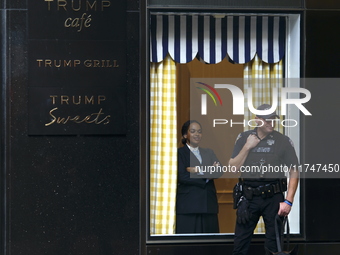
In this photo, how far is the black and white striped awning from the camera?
29.7 ft

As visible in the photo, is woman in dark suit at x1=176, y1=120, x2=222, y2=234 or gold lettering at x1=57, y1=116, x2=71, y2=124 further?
woman in dark suit at x1=176, y1=120, x2=222, y2=234

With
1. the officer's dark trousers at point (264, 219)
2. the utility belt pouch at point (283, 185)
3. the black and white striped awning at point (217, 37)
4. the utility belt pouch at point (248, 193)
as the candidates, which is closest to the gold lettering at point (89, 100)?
the black and white striped awning at point (217, 37)

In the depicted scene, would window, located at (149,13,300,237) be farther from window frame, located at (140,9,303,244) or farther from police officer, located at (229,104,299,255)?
police officer, located at (229,104,299,255)

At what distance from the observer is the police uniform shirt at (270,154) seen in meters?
8.50

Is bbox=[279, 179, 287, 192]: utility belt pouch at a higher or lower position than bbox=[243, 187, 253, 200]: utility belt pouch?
higher

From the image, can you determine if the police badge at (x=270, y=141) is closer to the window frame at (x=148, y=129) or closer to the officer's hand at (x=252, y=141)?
the officer's hand at (x=252, y=141)

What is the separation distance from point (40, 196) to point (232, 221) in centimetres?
250

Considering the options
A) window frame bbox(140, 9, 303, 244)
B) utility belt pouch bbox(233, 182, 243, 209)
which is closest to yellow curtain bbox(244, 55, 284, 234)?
window frame bbox(140, 9, 303, 244)

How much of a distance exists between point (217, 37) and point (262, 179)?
6.56 feet

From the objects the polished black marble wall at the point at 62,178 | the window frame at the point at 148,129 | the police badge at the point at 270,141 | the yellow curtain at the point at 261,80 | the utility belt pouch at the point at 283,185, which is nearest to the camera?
the utility belt pouch at the point at 283,185

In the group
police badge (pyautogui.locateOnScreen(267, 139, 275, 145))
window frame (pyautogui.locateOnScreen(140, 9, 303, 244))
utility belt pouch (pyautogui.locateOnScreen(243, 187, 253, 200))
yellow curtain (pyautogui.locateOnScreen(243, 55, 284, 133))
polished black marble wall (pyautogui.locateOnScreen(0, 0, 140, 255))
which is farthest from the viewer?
yellow curtain (pyautogui.locateOnScreen(243, 55, 284, 133))

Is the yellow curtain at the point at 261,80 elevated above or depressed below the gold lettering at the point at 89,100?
above

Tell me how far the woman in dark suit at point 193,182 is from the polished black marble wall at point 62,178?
638mm

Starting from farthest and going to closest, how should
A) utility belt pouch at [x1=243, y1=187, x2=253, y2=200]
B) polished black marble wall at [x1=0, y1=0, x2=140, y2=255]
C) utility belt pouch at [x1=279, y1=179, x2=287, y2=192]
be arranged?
polished black marble wall at [x1=0, y1=0, x2=140, y2=255], utility belt pouch at [x1=279, y1=179, x2=287, y2=192], utility belt pouch at [x1=243, y1=187, x2=253, y2=200]
